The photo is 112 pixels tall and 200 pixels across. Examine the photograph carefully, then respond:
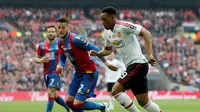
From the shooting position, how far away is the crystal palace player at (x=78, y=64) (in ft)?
39.1

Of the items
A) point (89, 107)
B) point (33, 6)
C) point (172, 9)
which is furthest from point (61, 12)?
point (89, 107)

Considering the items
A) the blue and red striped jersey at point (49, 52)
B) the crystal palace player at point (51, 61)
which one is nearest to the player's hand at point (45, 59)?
the crystal palace player at point (51, 61)

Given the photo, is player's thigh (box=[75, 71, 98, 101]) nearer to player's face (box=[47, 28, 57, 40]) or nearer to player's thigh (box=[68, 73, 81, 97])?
player's thigh (box=[68, 73, 81, 97])

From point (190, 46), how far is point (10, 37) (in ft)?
45.7

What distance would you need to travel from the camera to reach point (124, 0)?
49.7 metres

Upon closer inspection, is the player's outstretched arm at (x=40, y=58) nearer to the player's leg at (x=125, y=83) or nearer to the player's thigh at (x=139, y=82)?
the player's leg at (x=125, y=83)

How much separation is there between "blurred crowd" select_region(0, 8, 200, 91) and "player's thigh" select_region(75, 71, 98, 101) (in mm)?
20918

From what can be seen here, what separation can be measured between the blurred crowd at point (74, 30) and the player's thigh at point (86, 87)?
68.6 feet

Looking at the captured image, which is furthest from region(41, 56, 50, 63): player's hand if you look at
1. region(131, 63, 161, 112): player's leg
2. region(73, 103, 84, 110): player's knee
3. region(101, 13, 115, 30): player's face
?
region(131, 63, 161, 112): player's leg

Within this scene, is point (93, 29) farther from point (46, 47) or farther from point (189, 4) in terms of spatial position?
point (46, 47)

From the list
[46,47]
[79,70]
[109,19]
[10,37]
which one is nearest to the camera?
[109,19]

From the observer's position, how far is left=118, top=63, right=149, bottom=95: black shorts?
1029 cm

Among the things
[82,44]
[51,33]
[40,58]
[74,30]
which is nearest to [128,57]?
[82,44]

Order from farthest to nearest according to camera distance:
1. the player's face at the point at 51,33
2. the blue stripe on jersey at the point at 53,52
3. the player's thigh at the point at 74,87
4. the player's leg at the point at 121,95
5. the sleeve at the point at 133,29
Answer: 1. the blue stripe on jersey at the point at 53,52
2. the player's face at the point at 51,33
3. the player's thigh at the point at 74,87
4. the player's leg at the point at 121,95
5. the sleeve at the point at 133,29
